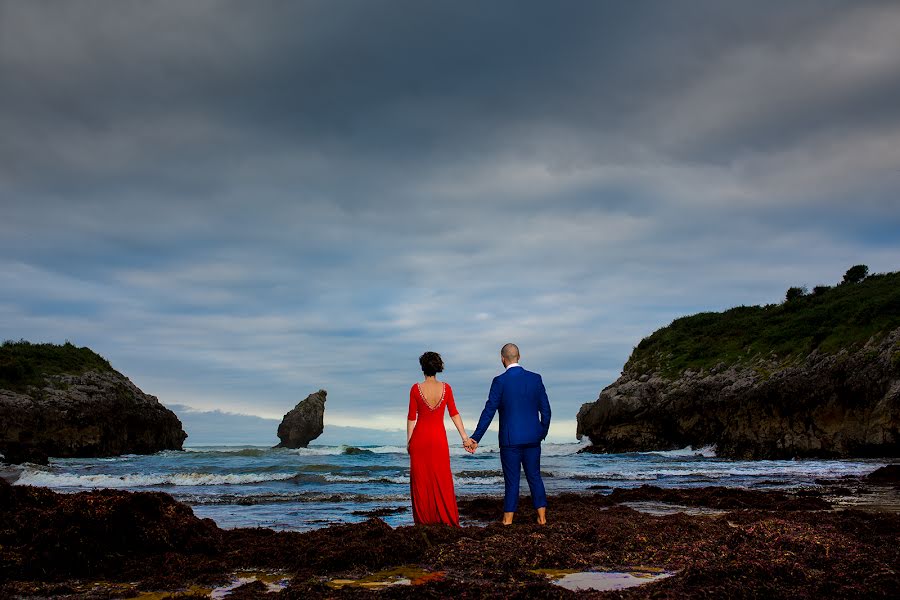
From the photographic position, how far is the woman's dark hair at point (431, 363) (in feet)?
30.1

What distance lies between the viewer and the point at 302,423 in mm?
67938

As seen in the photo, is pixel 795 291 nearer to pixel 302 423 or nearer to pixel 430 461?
pixel 302 423

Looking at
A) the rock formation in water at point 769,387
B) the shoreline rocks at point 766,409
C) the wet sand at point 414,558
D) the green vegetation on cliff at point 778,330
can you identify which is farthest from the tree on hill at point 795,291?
the wet sand at point 414,558

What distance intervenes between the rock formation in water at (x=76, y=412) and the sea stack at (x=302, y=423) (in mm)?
12109

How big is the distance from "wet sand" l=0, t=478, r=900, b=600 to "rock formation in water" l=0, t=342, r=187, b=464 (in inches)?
1419

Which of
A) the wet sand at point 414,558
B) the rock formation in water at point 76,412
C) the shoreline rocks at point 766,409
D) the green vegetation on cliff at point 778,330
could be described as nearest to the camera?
the wet sand at point 414,558

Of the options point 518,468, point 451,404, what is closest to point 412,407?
point 451,404

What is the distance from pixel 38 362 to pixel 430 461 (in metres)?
54.8

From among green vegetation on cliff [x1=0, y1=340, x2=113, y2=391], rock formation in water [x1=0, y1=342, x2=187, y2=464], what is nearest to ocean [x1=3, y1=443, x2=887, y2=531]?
rock formation in water [x1=0, y1=342, x2=187, y2=464]

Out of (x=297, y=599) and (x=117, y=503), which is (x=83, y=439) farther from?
(x=297, y=599)

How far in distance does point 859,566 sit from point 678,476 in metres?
21.6

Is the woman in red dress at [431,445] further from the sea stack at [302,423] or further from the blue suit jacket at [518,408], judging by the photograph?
the sea stack at [302,423]

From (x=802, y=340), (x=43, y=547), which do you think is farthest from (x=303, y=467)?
(x=802, y=340)

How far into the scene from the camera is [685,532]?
8.05 meters
